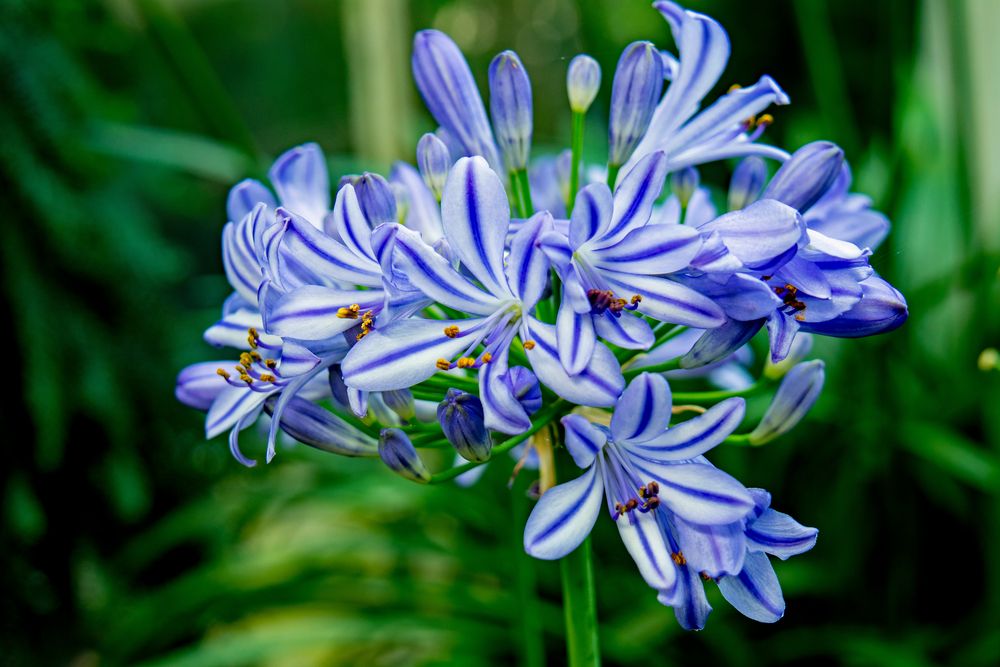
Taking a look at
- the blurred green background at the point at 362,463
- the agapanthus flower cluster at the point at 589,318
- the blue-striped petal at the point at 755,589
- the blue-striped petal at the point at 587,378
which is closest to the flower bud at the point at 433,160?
the agapanthus flower cluster at the point at 589,318

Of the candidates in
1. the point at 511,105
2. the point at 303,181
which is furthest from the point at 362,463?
the point at 511,105

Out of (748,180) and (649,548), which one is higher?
(748,180)

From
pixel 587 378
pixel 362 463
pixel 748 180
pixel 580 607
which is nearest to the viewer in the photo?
pixel 587 378

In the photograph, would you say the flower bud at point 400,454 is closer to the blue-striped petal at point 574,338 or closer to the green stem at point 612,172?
the blue-striped petal at point 574,338

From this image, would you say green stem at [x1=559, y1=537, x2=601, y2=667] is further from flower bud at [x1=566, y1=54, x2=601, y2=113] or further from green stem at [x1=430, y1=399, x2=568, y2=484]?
flower bud at [x1=566, y1=54, x2=601, y2=113]

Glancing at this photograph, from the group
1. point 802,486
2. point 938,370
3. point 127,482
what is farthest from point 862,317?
point 127,482

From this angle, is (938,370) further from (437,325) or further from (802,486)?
(437,325)

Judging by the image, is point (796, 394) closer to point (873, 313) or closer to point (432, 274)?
point (873, 313)
